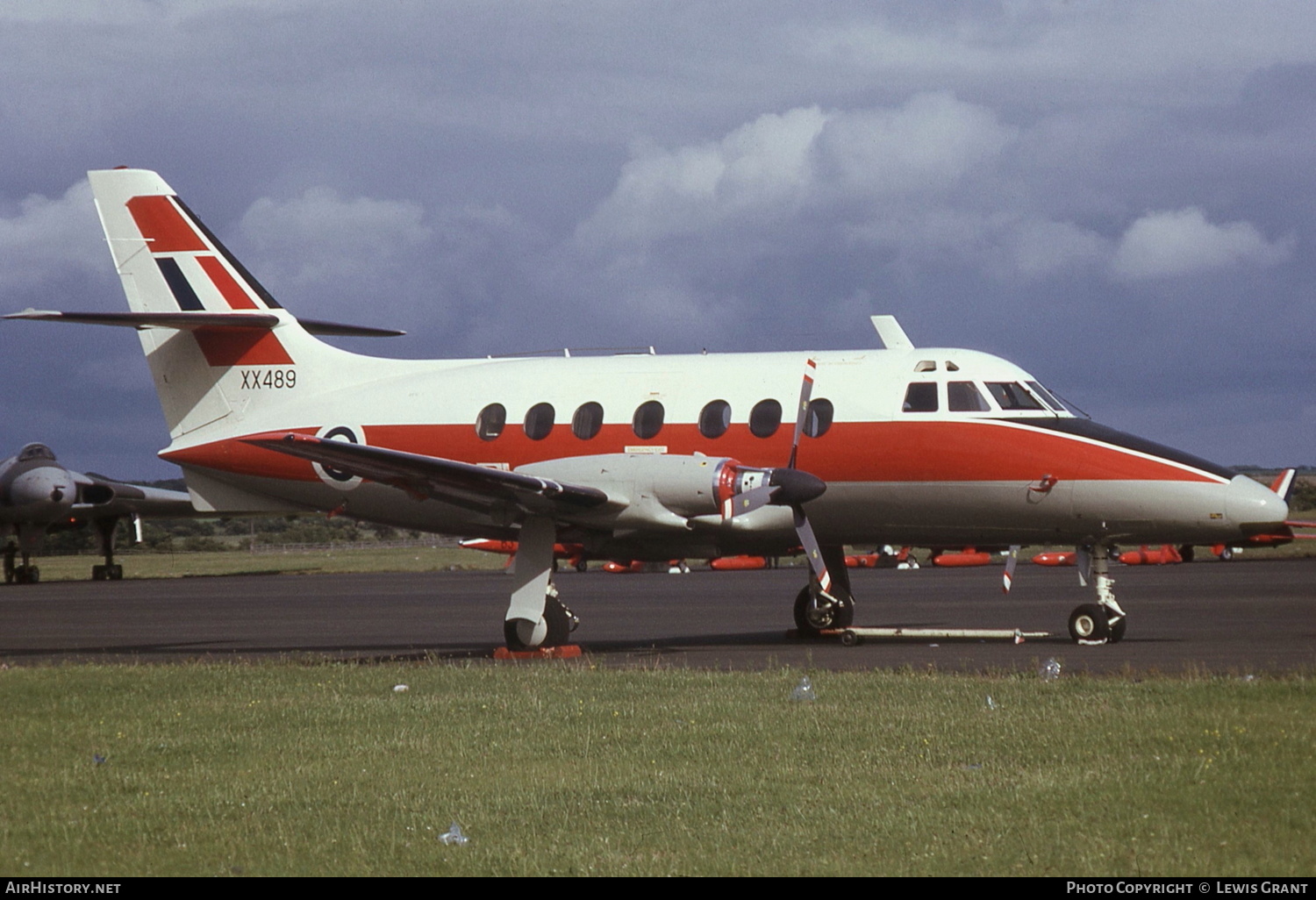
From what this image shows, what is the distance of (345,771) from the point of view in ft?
33.3

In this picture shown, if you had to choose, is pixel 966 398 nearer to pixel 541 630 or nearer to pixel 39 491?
pixel 541 630

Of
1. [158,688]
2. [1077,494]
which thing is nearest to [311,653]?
[158,688]

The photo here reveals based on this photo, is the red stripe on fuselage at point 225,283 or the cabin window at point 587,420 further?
the red stripe on fuselage at point 225,283

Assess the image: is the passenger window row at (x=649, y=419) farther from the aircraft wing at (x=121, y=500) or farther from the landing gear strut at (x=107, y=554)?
the landing gear strut at (x=107, y=554)

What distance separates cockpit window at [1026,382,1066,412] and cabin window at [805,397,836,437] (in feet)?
8.57

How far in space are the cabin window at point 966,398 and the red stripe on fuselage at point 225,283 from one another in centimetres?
1073

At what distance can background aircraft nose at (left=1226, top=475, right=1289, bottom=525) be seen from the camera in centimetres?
1803

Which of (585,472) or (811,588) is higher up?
(585,472)

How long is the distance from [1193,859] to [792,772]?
3069mm

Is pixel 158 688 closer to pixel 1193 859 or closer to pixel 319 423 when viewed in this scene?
pixel 319 423

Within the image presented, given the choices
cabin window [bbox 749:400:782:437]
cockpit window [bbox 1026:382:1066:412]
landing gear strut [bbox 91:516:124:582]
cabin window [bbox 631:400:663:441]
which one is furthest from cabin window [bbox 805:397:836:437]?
landing gear strut [bbox 91:516:124:582]

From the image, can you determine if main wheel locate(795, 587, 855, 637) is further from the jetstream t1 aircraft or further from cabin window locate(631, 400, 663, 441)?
cabin window locate(631, 400, 663, 441)

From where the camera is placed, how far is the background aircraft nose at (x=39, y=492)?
48656mm

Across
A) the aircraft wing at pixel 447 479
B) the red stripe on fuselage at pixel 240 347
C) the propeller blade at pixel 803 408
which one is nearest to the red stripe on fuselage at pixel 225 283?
the red stripe on fuselage at pixel 240 347
